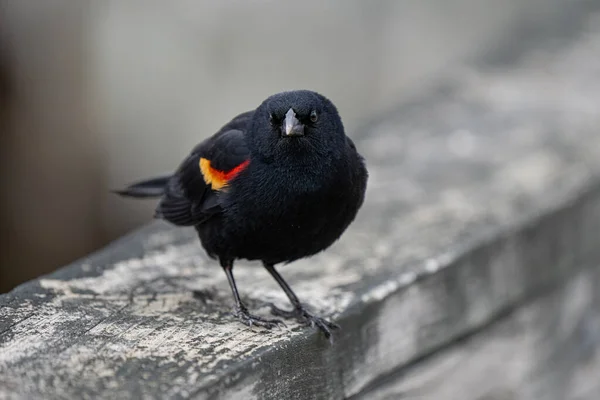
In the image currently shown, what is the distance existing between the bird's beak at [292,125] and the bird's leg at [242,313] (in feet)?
1.51

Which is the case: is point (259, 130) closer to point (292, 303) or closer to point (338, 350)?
point (292, 303)

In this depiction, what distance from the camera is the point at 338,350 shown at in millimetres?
2279

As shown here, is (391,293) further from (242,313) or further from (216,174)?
(216,174)

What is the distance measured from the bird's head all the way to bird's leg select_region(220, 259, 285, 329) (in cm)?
37

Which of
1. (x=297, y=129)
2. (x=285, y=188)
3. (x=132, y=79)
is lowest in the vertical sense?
(x=285, y=188)

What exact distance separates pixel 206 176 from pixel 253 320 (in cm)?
58

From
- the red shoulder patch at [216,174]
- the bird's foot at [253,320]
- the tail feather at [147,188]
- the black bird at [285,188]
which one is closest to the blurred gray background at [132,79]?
the tail feather at [147,188]

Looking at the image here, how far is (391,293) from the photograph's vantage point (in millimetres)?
2488

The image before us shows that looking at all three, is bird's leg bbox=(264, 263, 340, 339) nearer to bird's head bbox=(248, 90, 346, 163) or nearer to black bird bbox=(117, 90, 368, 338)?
black bird bbox=(117, 90, 368, 338)

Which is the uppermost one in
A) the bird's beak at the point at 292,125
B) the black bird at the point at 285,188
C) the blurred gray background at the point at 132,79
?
the blurred gray background at the point at 132,79

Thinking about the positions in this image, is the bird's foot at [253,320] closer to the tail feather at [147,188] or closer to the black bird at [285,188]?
the black bird at [285,188]

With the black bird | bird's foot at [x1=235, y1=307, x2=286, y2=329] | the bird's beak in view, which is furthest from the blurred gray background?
bird's foot at [x1=235, y1=307, x2=286, y2=329]

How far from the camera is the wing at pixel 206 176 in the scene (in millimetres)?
2512

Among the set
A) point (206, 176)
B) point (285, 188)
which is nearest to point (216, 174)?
point (206, 176)
